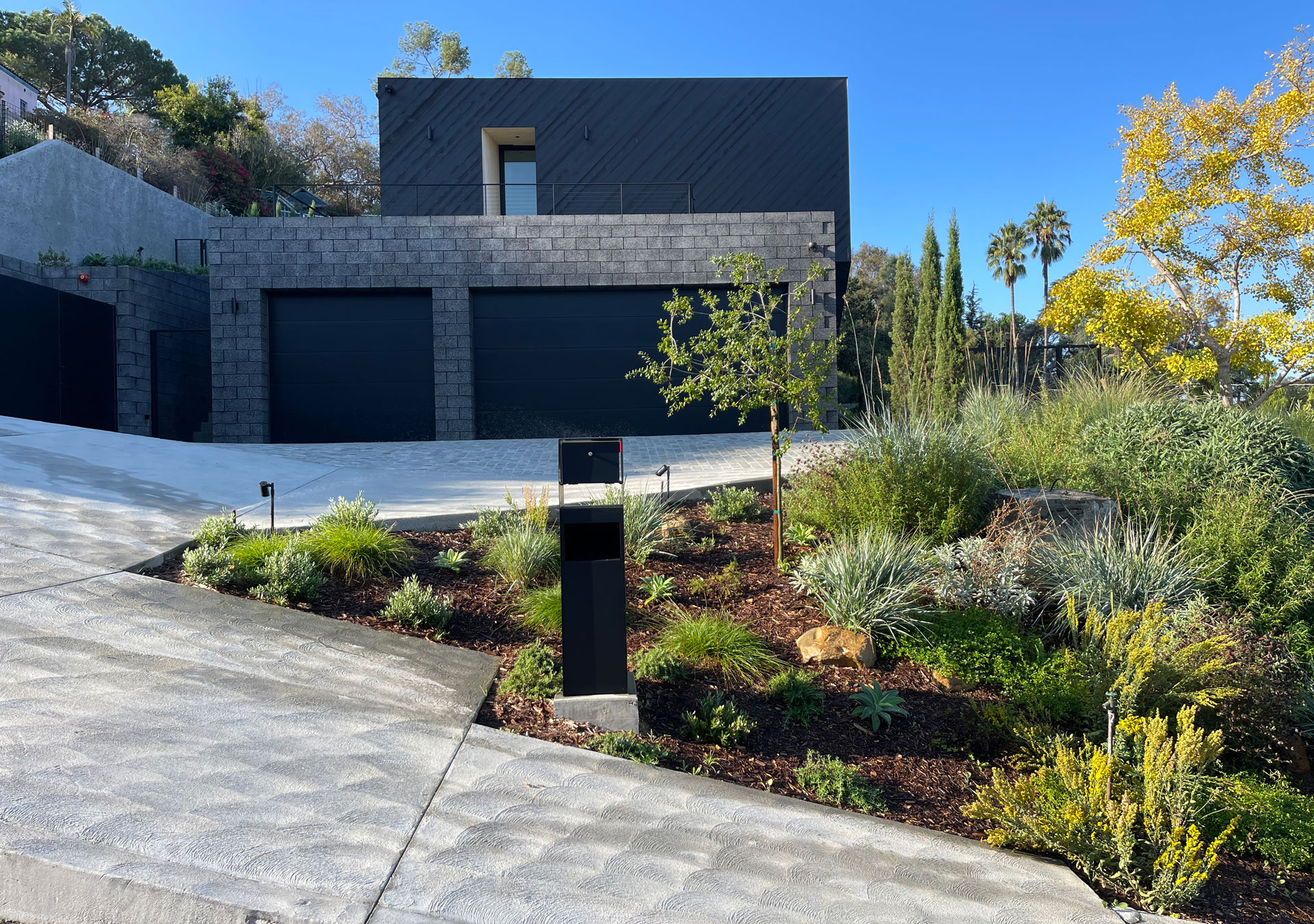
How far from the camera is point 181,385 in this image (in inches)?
Result: 608

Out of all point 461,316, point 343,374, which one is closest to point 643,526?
point 461,316

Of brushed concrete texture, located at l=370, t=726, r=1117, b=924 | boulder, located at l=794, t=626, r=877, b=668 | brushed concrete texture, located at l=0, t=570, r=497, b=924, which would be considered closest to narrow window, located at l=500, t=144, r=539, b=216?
brushed concrete texture, located at l=0, t=570, r=497, b=924

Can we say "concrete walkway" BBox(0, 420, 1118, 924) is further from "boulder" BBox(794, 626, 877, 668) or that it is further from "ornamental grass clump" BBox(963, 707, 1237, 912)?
"boulder" BBox(794, 626, 877, 668)

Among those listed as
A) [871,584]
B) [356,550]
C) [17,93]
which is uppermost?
[17,93]

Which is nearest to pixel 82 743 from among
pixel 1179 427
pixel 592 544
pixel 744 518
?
pixel 592 544

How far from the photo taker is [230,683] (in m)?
3.74

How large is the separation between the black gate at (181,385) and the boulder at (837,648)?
13591mm

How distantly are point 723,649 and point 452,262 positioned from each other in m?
11.6

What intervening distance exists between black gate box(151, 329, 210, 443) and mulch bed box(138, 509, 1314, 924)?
11.2 meters

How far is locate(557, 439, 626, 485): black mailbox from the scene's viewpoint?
4.19 m

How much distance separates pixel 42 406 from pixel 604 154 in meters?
11.0

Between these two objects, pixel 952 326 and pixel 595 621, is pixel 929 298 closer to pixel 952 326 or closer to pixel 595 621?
pixel 952 326

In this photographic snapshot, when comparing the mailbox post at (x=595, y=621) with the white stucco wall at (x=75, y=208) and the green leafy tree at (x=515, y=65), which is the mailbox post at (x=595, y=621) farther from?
the green leafy tree at (x=515, y=65)

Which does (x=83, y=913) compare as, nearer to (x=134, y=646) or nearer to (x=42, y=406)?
(x=134, y=646)
